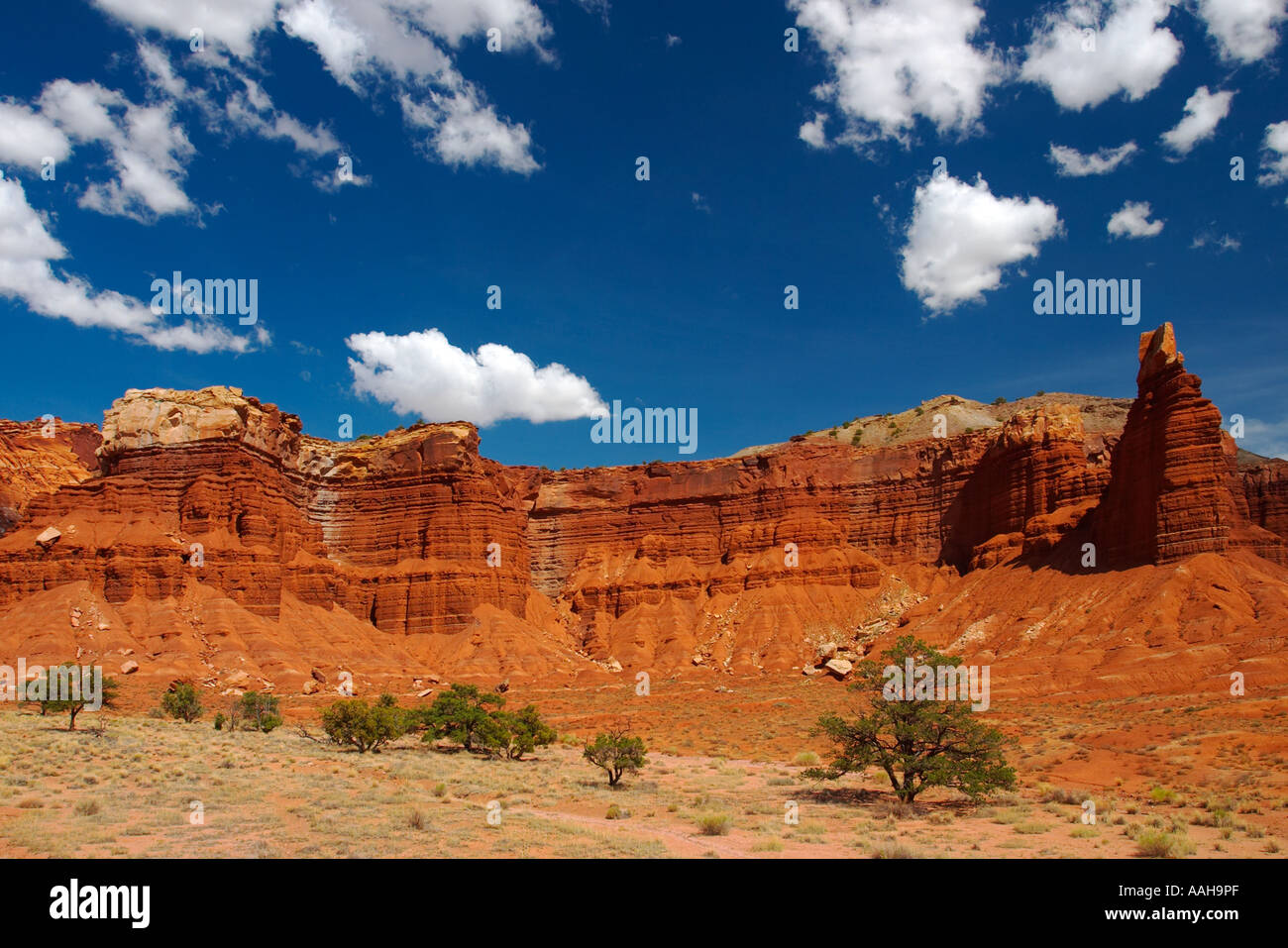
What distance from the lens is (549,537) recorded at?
93.1 meters

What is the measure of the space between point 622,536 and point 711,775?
210ft

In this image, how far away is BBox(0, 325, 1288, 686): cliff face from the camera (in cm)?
5478

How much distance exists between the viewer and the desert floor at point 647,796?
1395 cm

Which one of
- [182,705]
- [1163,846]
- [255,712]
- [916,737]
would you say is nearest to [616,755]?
[916,737]

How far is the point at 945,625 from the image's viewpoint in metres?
58.3

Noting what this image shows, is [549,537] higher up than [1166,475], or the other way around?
[1166,475]

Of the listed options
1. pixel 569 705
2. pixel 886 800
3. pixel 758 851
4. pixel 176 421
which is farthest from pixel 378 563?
pixel 758 851

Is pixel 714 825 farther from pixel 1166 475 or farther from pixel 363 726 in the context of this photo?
pixel 1166 475

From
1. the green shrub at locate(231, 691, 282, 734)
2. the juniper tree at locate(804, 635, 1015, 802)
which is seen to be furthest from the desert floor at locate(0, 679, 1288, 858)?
the green shrub at locate(231, 691, 282, 734)

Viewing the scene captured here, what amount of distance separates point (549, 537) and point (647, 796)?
72.1 metres

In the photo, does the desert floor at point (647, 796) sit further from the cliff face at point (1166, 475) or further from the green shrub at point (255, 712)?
the cliff face at point (1166, 475)

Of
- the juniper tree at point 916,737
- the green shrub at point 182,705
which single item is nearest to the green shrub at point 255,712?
the green shrub at point 182,705

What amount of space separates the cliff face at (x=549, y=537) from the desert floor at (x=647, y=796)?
23.2 meters
